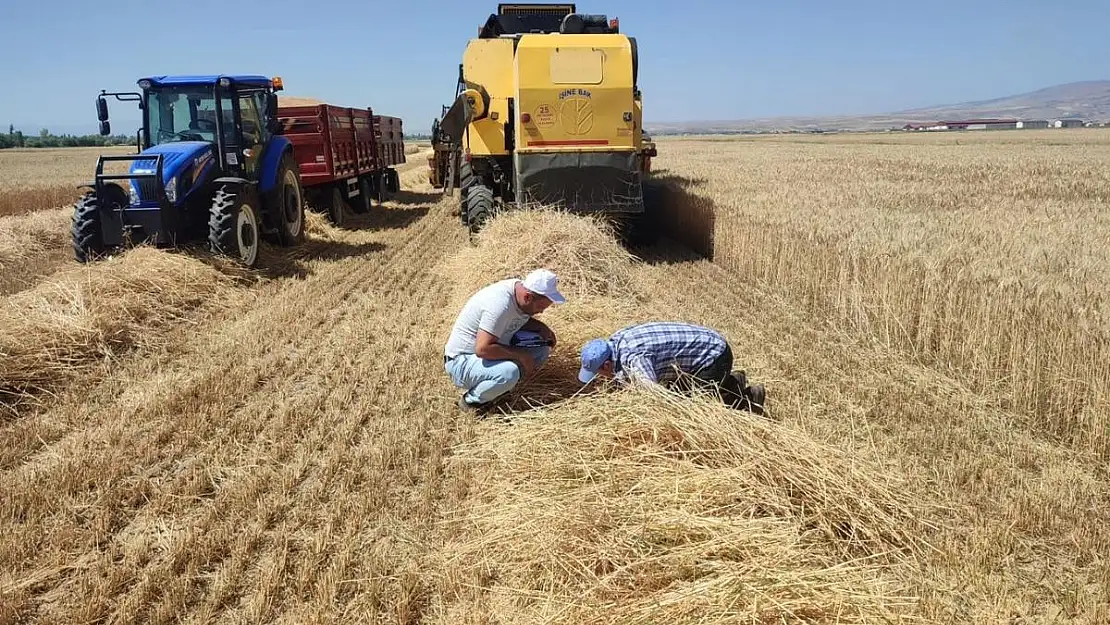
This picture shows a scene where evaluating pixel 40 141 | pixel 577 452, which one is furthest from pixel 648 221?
pixel 40 141

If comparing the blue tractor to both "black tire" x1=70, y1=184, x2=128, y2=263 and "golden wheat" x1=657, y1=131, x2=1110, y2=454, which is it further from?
"golden wheat" x1=657, y1=131, x2=1110, y2=454

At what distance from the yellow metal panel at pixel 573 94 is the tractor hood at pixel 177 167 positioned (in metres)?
4.01

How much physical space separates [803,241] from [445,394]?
450 cm

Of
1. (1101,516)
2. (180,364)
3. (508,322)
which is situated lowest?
(1101,516)

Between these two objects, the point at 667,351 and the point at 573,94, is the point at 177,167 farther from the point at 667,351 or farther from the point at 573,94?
the point at 667,351

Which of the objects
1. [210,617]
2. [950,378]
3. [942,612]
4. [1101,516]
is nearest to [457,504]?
[210,617]

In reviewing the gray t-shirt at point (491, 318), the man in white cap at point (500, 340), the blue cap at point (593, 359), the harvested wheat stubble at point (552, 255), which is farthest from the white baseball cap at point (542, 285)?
the harvested wheat stubble at point (552, 255)

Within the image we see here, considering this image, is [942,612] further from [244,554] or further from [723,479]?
[244,554]

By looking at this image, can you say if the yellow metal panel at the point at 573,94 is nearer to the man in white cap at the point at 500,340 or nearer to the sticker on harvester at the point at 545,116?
the sticker on harvester at the point at 545,116

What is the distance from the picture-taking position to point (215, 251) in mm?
8930

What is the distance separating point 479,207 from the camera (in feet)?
34.0

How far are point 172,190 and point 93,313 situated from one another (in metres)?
2.70

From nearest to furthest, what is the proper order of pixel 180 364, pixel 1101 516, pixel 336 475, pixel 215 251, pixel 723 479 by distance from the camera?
pixel 723 479 → pixel 1101 516 → pixel 336 475 → pixel 180 364 → pixel 215 251

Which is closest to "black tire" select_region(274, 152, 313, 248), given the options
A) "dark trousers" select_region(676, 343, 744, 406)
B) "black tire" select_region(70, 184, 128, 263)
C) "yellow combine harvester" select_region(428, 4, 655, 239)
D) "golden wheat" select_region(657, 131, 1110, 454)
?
"black tire" select_region(70, 184, 128, 263)
